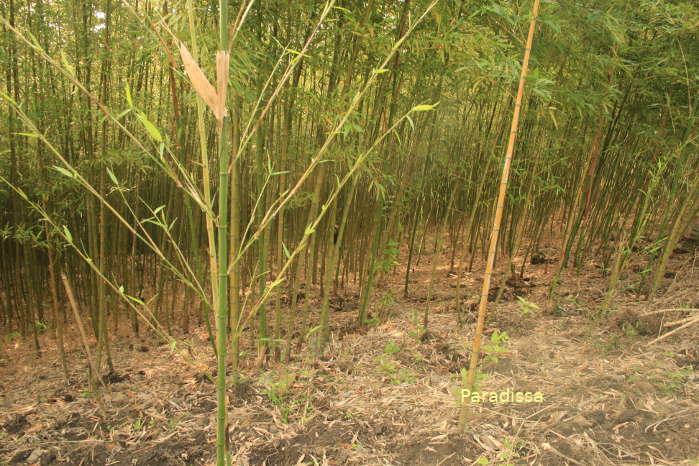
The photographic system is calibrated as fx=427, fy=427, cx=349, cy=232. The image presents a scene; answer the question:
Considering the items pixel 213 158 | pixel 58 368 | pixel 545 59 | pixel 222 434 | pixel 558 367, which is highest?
pixel 545 59

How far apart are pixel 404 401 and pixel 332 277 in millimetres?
895

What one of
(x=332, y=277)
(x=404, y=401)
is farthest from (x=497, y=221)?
(x=332, y=277)

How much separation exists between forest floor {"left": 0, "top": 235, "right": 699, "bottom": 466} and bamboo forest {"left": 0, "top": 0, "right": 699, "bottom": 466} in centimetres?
1

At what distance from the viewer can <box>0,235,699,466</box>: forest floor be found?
162 centimetres

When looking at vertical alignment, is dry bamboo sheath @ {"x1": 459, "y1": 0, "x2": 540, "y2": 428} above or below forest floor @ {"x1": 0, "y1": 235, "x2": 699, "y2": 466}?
above

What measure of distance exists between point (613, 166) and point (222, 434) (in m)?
3.91

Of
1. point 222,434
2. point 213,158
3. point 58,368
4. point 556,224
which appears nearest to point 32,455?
point 58,368

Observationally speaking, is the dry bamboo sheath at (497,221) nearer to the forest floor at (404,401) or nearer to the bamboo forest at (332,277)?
the bamboo forest at (332,277)

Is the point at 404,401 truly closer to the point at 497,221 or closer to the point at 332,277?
the point at 332,277

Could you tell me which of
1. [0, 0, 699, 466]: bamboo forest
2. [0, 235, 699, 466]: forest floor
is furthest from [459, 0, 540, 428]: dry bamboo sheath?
[0, 235, 699, 466]: forest floor

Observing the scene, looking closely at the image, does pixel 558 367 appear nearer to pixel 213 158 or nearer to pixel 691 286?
pixel 691 286

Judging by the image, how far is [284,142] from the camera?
221 centimetres

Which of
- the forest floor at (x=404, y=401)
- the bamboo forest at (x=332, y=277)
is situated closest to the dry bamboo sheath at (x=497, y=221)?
the bamboo forest at (x=332, y=277)

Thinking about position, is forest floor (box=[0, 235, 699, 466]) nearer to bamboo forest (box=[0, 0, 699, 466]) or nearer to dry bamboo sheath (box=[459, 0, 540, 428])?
bamboo forest (box=[0, 0, 699, 466])
